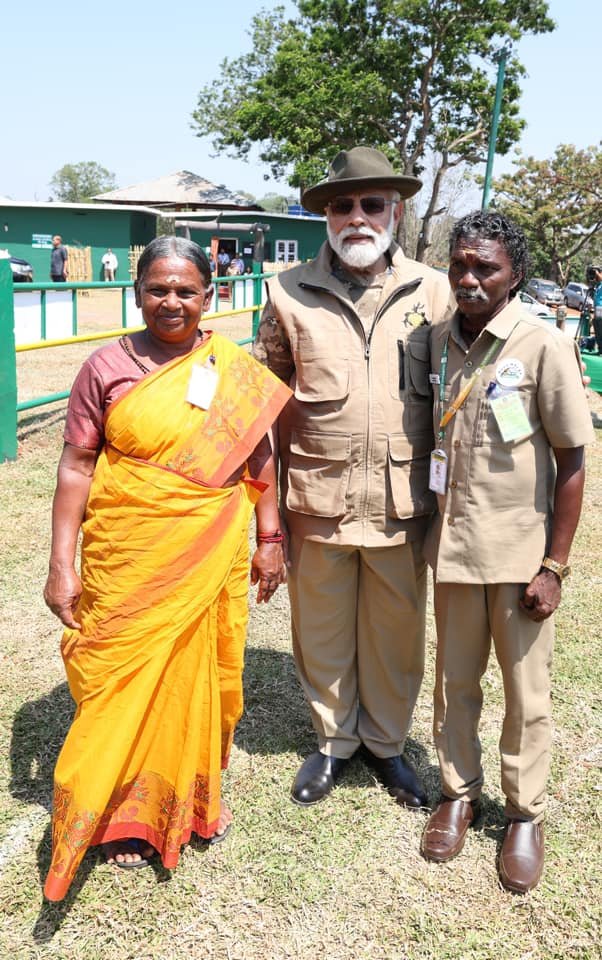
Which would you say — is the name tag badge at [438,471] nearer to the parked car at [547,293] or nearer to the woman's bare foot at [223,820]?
the woman's bare foot at [223,820]

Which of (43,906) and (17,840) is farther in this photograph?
(17,840)

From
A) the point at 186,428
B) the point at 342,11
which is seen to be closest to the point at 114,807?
the point at 186,428

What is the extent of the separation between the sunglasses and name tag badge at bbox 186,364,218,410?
2.35 ft

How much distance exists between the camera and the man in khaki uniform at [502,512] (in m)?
2.04

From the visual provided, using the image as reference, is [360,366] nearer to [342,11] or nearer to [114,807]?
[114,807]

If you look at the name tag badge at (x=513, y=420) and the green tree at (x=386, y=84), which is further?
the green tree at (x=386, y=84)

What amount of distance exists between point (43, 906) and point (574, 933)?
4.70ft

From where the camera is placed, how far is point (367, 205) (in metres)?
2.42

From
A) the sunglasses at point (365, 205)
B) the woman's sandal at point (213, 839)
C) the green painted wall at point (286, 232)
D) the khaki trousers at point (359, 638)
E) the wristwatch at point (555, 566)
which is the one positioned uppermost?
the green painted wall at point (286, 232)

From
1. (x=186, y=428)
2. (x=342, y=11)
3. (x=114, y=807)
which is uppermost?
(x=342, y=11)

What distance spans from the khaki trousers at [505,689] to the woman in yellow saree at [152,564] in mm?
664

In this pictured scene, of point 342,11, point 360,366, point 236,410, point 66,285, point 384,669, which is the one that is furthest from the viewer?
point 342,11

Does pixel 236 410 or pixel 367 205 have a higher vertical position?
pixel 367 205

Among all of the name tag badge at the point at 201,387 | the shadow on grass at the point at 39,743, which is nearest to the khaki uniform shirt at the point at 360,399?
the name tag badge at the point at 201,387
